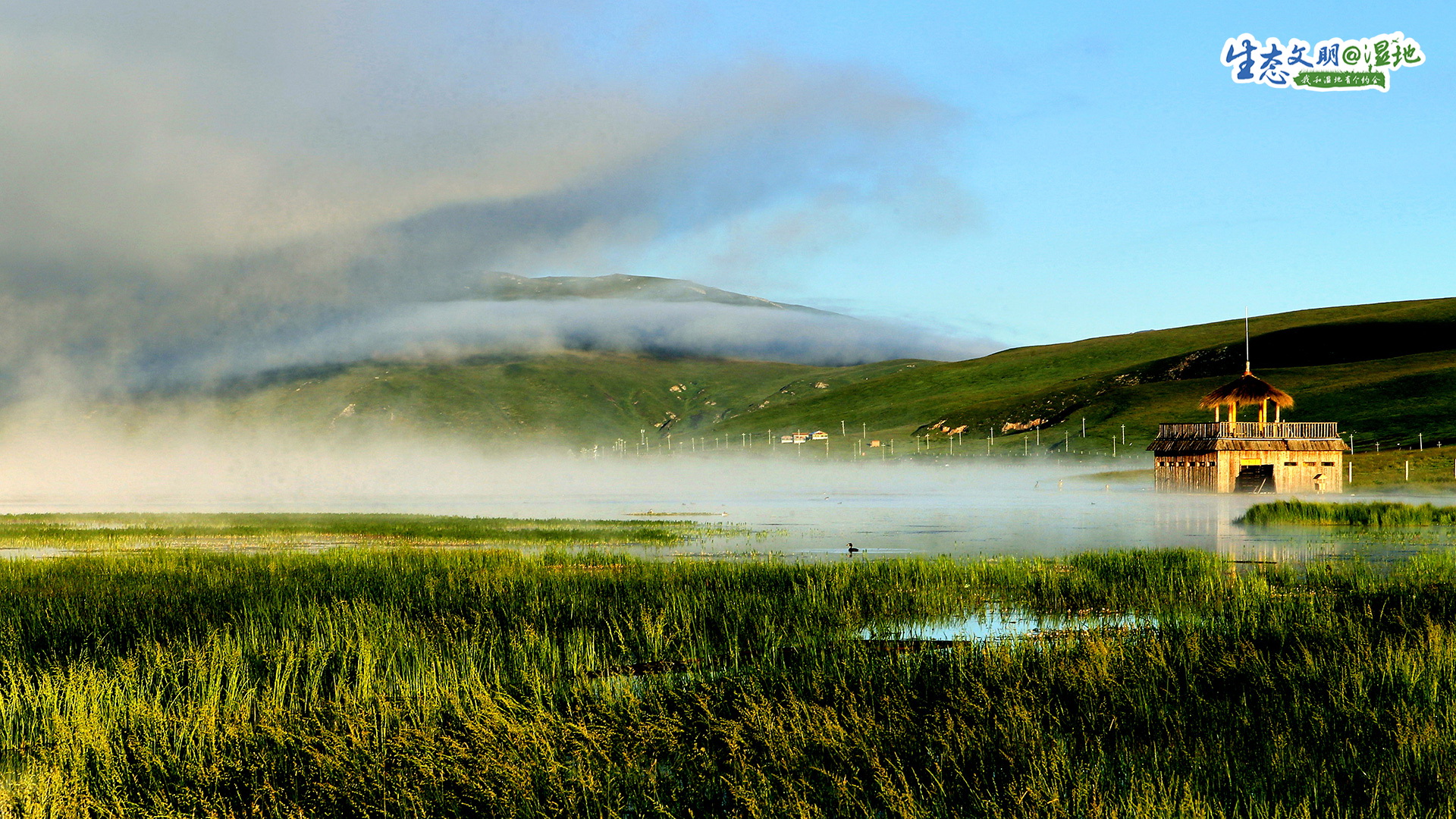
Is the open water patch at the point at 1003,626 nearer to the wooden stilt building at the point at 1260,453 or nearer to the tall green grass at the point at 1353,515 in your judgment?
the tall green grass at the point at 1353,515

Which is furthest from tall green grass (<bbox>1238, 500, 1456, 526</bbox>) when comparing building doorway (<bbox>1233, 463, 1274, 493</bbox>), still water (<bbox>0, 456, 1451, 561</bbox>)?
building doorway (<bbox>1233, 463, 1274, 493</bbox>)

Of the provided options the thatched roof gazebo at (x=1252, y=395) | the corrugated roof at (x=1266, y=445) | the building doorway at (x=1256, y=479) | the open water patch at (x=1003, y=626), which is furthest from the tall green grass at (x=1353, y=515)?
the open water patch at (x=1003, y=626)

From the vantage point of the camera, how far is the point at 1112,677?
1161cm

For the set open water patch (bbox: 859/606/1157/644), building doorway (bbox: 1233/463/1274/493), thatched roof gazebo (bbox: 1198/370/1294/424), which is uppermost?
thatched roof gazebo (bbox: 1198/370/1294/424)

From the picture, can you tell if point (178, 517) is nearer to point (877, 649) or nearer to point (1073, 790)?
point (877, 649)

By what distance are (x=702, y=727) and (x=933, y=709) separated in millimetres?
2169

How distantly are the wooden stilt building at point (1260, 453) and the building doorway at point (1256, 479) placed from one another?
53mm

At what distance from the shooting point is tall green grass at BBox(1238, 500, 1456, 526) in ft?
146

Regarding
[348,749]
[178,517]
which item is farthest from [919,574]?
[178,517]

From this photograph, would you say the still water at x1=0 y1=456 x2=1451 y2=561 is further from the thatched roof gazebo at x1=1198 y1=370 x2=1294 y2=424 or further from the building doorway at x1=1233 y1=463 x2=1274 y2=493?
the thatched roof gazebo at x1=1198 y1=370 x2=1294 y2=424

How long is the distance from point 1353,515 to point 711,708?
44402 millimetres

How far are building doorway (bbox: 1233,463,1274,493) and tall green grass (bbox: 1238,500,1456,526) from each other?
27.9 m

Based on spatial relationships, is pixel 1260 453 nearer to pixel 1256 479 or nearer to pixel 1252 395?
pixel 1256 479

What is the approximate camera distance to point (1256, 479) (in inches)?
3246
